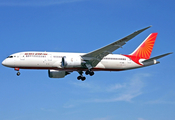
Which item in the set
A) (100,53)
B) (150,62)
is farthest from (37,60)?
(150,62)

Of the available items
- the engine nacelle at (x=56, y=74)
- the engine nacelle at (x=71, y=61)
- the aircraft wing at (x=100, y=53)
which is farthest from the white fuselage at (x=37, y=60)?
the engine nacelle at (x=56, y=74)

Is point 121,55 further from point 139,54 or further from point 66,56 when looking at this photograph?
point 66,56

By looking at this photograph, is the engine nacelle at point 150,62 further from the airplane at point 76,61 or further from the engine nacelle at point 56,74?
the engine nacelle at point 56,74

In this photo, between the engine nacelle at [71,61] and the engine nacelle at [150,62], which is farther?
the engine nacelle at [150,62]

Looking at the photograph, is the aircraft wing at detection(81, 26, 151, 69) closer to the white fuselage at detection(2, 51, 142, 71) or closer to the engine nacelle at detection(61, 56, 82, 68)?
the engine nacelle at detection(61, 56, 82, 68)

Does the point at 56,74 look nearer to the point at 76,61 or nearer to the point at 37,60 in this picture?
the point at 37,60

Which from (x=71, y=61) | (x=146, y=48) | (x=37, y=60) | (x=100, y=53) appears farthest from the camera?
(x=146, y=48)

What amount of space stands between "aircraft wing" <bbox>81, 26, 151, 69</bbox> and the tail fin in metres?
8.06

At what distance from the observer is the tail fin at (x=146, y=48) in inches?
2098

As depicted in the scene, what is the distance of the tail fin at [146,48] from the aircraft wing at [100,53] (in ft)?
26.4

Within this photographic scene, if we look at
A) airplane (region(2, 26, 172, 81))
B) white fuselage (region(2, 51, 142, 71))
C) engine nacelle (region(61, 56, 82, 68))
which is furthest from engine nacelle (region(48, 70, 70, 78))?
engine nacelle (region(61, 56, 82, 68))

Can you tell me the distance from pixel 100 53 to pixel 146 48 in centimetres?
1150

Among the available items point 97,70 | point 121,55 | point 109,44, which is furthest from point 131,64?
point 109,44

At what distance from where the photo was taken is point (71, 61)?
4603 cm
